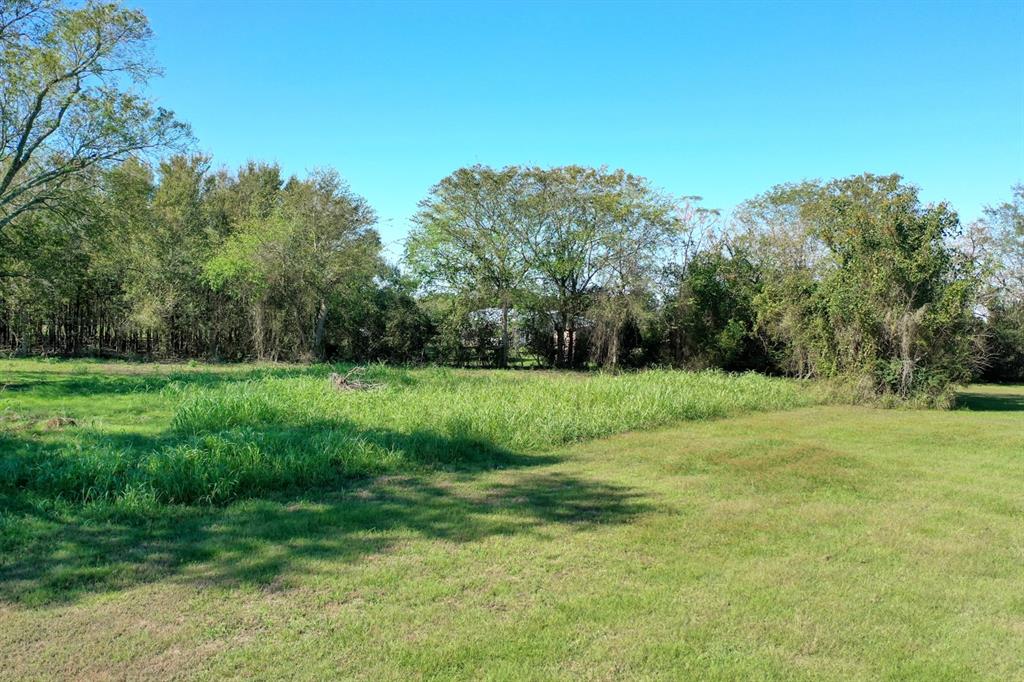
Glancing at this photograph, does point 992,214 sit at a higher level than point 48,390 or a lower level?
higher

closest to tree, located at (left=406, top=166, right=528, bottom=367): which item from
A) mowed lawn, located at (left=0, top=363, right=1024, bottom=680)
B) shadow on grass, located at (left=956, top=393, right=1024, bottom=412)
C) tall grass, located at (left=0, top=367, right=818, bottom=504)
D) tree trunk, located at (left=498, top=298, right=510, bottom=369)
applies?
tree trunk, located at (left=498, top=298, right=510, bottom=369)

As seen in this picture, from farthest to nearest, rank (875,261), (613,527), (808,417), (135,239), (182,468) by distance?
(135,239) → (875,261) → (808,417) → (182,468) → (613,527)

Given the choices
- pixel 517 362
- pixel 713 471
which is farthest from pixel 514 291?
pixel 713 471

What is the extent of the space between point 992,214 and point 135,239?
131ft

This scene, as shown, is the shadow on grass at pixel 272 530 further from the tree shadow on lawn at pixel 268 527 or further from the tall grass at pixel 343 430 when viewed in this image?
the tall grass at pixel 343 430

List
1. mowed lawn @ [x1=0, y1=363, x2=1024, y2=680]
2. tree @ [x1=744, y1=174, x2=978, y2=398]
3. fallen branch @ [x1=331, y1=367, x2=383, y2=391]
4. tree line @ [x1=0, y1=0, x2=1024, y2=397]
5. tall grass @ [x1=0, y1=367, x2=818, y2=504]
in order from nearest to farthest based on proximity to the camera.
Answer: mowed lawn @ [x1=0, y1=363, x2=1024, y2=680] → tall grass @ [x1=0, y1=367, x2=818, y2=504] → fallen branch @ [x1=331, y1=367, x2=383, y2=391] → tree @ [x1=744, y1=174, x2=978, y2=398] → tree line @ [x1=0, y1=0, x2=1024, y2=397]

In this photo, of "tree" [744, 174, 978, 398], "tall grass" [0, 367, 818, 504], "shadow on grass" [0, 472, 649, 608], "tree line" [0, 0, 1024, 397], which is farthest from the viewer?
"tree line" [0, 0, 1024, 397]

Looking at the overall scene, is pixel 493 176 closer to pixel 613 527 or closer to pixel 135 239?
pixel 135 239

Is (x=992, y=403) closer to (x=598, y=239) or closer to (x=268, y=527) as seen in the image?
(x=598, y=239)

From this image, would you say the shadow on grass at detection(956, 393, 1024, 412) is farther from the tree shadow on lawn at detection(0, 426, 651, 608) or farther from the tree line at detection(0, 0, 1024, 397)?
the tree shadow on lawn at detection(0, 426, 651, 608)

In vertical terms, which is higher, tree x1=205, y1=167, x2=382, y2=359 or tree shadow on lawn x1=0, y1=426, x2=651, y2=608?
tree x1=205, y1=167, x2=382, y2=359

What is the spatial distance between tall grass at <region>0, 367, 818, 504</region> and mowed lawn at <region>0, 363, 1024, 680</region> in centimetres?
29

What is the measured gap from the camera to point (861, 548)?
185 inches

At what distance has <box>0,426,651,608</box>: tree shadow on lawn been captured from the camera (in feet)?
13.3
